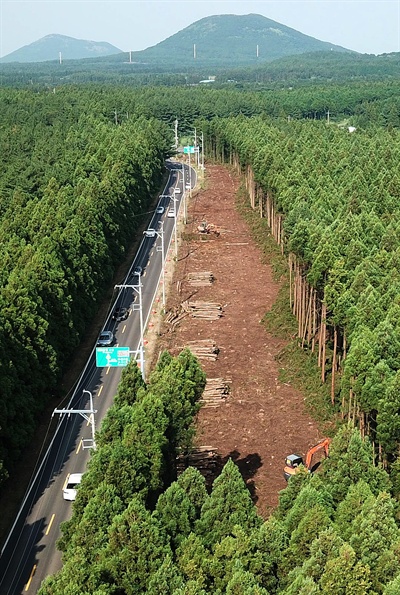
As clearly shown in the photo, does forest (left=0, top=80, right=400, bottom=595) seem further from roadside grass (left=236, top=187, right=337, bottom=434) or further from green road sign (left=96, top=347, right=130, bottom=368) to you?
green road sign (left=96, top=347, right=130, bottom=368)

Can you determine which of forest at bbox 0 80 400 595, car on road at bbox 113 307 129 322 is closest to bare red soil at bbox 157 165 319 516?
forest at bbox 0 80 400 595

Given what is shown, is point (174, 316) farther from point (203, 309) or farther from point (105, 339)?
point (105, 339)

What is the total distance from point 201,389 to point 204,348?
21086mm

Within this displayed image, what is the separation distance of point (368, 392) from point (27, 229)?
39284mm

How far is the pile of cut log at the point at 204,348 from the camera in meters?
64.5

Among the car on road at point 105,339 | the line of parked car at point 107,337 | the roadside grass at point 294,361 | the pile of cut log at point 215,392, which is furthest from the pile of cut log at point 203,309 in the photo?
the pile of cut log at point 215,392

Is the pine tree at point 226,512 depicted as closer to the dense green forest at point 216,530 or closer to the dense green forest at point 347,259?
the dense green forest at point 216,530

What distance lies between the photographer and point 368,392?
42312mm

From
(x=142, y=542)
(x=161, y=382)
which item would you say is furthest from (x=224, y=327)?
(x=142, y=542)

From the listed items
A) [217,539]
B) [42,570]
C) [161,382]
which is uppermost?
[161,382]

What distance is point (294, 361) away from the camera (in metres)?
63.1

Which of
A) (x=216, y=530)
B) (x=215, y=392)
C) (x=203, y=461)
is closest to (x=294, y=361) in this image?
(x=215, y=392)

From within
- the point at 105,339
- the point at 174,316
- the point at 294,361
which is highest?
the point at 105,339

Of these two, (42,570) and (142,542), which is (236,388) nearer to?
(42,570)
